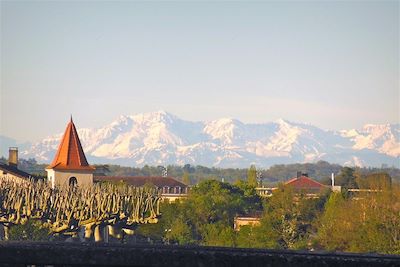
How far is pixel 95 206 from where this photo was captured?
257ft

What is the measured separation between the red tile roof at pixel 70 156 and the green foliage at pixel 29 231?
34.5 meters

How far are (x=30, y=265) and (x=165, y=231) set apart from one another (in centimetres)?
9271

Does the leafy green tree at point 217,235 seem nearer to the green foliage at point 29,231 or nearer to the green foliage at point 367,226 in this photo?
the green foliage at point 367,226

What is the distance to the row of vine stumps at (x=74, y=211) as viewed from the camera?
7331 cm

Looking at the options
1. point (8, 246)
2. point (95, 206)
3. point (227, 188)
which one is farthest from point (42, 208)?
point (8, 246)

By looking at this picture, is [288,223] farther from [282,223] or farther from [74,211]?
[74,211]

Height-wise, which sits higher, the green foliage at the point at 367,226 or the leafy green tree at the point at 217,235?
the green foliage at the point at 367,226

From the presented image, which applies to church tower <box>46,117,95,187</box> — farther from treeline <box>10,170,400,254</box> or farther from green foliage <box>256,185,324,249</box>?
green foliage <box>256,185,324,249</box>

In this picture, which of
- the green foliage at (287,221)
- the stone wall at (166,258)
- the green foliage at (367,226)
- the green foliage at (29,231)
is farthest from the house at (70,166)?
the stone wall at (166,258)

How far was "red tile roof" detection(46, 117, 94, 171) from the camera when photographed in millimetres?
110812

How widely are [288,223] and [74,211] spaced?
23229 millimetres

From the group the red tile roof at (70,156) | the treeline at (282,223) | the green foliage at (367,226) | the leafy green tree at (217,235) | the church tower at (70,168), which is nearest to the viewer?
the green foliage at (367,226)

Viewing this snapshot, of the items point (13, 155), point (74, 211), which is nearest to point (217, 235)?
point (74, 211)

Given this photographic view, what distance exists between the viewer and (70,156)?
11175cm
